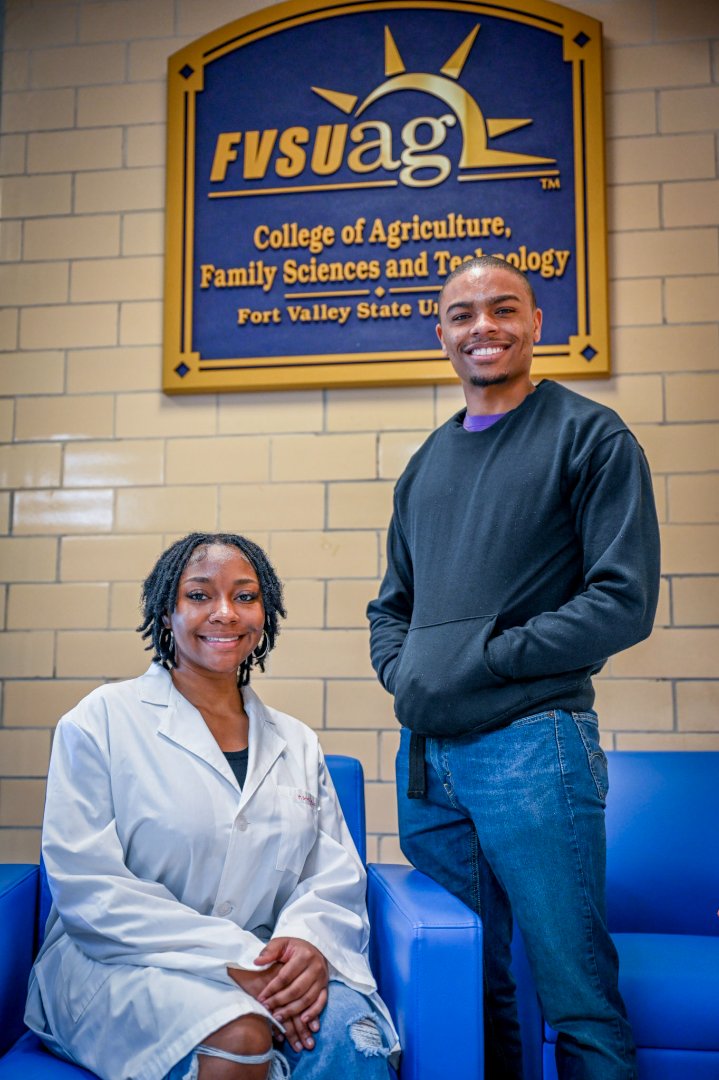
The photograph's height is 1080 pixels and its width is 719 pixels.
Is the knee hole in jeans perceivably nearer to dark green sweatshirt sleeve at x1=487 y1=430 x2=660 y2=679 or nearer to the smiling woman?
the smiling woman

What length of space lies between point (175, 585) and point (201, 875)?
1.86 ft

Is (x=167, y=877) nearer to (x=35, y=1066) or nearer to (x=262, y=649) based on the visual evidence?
(x=35, y=1066)

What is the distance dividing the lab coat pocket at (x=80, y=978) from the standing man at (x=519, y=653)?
630 mm

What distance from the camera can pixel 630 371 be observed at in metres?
3.05

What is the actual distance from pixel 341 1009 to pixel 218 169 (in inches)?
97.2

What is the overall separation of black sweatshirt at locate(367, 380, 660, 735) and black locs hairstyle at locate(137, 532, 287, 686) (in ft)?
1.04

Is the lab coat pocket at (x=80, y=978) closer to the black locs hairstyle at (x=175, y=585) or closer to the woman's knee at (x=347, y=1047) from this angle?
the woman's knee at (x=347, y=1047)

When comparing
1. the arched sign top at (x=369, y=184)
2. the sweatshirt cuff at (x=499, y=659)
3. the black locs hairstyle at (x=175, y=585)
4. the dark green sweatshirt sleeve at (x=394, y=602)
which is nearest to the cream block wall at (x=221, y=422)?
the arched sign top at (x=369, y=184)

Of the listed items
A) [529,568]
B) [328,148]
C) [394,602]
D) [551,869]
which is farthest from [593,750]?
[328,148]

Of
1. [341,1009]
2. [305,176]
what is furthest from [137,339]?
[341,1009]

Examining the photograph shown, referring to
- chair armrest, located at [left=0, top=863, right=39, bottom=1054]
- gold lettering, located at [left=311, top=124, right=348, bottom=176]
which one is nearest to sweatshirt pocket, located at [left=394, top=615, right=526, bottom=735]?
chair armrest, located at [left=0, top=863, right=39, bottom=1054]

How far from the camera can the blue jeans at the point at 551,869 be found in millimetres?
1749

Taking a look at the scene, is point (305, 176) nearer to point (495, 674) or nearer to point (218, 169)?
point (218, 169)

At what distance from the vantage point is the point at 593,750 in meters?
1.84
